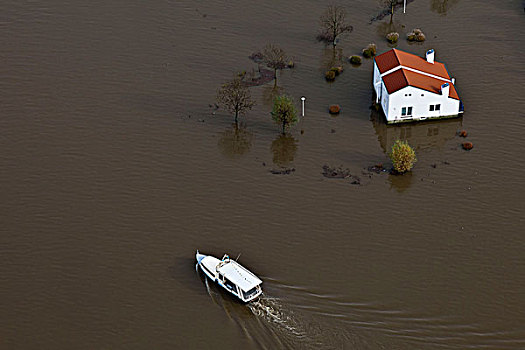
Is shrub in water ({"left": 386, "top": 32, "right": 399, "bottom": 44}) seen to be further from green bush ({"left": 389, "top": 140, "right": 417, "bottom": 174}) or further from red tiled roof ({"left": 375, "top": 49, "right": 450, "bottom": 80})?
green bush ({"left": 389, "top": 140, "right": 417, "bottom": 174})

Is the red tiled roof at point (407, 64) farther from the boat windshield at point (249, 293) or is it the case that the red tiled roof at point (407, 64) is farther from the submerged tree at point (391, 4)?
the boat windshield at point (249, 293)

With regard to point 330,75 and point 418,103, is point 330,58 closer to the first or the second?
point 330,75

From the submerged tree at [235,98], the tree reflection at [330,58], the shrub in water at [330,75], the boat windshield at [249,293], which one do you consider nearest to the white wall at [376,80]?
the shrub in water at [330,75]

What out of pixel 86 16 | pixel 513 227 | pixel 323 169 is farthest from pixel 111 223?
pixel 86 16

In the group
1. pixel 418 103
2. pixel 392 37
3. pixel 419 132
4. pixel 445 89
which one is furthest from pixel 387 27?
pixel 419 132

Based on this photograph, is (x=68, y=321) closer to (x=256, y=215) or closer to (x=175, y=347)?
(x=175, y=347)

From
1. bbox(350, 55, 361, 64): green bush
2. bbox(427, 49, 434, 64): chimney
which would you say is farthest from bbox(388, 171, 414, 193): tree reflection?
bbox(350, 55, 361, 64): green bush
